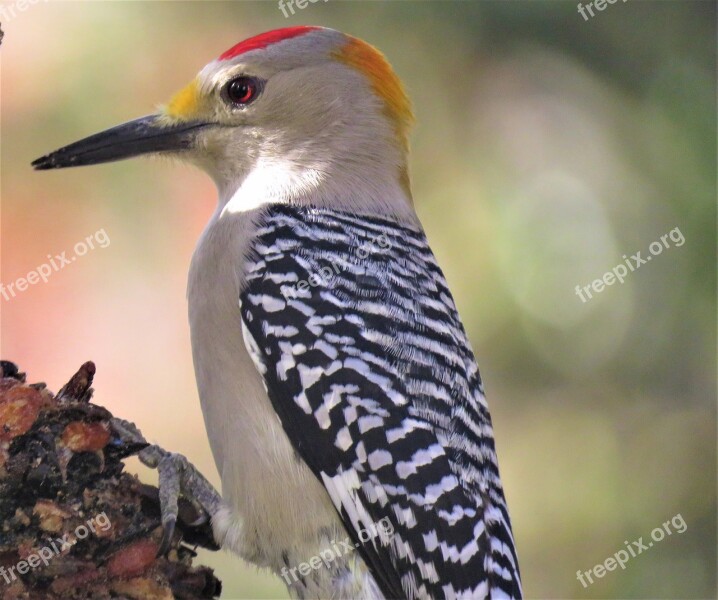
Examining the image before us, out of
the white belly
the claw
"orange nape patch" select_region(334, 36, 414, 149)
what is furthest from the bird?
the claw

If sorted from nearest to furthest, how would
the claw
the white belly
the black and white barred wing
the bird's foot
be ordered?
the claw → the bird's foot → the black and white barred wing → the white belly

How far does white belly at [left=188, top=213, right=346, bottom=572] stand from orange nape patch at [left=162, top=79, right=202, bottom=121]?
2.80 ft

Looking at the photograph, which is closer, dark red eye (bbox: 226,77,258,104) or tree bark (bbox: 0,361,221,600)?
tree bark (bbox: 0,361,221,600)

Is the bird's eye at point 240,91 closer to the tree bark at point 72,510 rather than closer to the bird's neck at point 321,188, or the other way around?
the bird's neck at point 321,188

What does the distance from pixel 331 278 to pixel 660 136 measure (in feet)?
8.83

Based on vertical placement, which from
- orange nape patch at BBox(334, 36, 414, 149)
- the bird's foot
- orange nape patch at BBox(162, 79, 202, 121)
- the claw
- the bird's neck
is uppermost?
orange nape patch at BBox(162, 79, 202, 121)

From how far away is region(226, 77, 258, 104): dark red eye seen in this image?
167 inches

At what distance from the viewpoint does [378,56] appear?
4.53 metres

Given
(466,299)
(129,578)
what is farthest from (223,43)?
(129,578)

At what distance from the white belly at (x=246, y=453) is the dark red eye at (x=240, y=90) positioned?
833mm

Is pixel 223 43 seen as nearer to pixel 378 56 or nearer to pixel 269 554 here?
pixel 378 56

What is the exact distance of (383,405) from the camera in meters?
3.38

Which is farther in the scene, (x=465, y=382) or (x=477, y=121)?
(x=477, y=121)

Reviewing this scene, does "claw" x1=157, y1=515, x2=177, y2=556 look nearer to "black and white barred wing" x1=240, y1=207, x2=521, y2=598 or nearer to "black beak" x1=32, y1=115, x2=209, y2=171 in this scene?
"black and white barred wing" x1=240, y1=207, x2=521, y2=598
